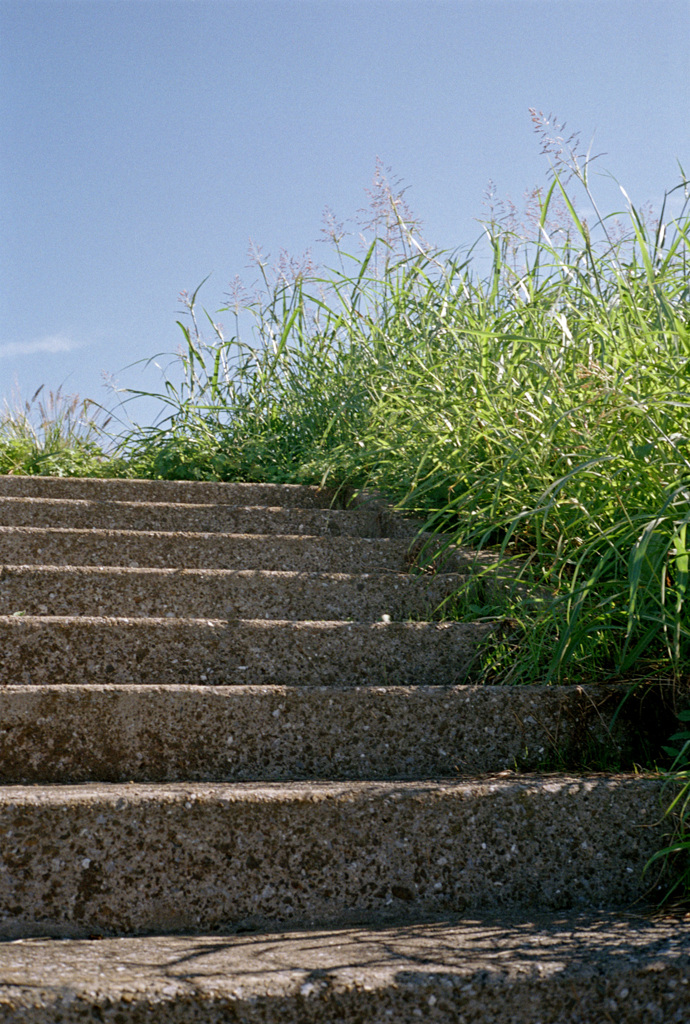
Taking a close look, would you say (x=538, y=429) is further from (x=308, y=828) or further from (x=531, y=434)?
(x=308, y=828)

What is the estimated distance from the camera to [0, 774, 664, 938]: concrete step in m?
1.35

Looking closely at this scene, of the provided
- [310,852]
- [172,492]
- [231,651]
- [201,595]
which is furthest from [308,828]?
[172,492]

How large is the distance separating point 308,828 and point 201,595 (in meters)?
0.89

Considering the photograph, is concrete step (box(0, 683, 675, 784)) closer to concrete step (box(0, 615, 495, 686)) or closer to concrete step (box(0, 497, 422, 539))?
concrete step (box(0, 615, 495, 686))

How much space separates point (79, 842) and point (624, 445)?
132 cm

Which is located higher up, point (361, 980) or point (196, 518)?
point (196, 518)

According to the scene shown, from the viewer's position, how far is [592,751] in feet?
5.58

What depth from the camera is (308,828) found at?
1.41 m

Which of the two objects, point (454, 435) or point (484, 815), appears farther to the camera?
point (454, 435)

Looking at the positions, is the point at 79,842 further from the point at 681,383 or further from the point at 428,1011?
the point at 681,383

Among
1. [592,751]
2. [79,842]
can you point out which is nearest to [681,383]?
[592,751]

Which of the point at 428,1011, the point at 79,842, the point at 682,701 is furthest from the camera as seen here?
the point at 682,701

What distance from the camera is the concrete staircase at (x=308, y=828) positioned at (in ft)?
3.73

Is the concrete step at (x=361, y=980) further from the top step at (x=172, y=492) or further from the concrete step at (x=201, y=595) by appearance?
the top step at (x=172, y=492)
